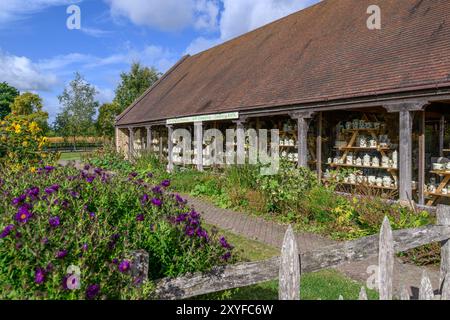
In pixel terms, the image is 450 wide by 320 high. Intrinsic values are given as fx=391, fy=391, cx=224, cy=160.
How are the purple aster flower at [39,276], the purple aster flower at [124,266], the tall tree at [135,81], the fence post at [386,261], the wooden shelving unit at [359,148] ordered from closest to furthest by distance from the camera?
1. the purple aster flower at [39,276]
2. the purple aster flower at [124,266]
3. the fence post at [386,261]
4. the wooden shelving unit at [359,148]
5. the tall tree at [135,81]

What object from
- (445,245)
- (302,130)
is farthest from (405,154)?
(445,245)

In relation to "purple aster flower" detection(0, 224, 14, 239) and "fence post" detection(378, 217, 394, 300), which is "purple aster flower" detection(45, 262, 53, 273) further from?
"fence post" detection(378, 217, 394, 300)

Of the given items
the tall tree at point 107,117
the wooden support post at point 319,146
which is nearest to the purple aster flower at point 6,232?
the wooden support post at point 319,146

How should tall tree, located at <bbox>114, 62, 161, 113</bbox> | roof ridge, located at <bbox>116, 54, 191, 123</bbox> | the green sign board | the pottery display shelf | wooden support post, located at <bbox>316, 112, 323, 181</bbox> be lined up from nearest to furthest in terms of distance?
the pottery display shelf < wooden support post, located at <bbox>316, 112, 323, 181</bbox> < the green sign board < roof ridge, located at <bbox>116, 54, 191, 123</bbox> < tall tree, located at <bbox>114, 62, 161, 113</bbox>

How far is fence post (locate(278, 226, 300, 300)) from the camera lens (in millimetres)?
2734

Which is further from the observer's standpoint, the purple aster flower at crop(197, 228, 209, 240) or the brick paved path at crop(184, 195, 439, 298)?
the brick paved path at crop(184, 195, 439, 298)

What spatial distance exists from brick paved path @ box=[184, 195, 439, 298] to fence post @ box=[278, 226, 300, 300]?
1651mm

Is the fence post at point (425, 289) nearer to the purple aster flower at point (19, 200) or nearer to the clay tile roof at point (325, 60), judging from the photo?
the purple aster flower at point (19, 200)

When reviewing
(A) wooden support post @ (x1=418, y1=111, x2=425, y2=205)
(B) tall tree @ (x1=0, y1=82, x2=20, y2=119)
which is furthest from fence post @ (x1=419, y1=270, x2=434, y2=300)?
(B) tall tree @ (x1=0, y1=82, x2=20, y2=119)

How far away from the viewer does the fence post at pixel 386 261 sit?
3.22 meters

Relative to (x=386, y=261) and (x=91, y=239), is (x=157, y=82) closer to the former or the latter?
(x=386, y=261)

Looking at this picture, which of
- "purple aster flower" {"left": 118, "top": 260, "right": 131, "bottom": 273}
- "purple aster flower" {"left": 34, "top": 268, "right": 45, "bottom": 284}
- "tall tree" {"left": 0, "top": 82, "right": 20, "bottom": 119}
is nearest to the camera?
"purple aster flower" {"left": 34, "top": 268, "right": 45, "bottom": 284}

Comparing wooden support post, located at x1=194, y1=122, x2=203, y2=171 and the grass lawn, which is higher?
wooden support post, located at x1=194, y1=122, x2=203, y2=171

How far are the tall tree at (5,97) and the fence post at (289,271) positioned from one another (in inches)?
3181
